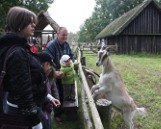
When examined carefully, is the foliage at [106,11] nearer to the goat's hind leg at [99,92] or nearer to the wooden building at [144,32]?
the wooden building at [144,32]

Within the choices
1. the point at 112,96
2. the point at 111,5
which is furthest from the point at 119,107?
the point at 111,5

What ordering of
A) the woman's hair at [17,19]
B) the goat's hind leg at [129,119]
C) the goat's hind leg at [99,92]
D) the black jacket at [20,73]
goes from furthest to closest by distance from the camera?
the goat's hind leg at [99,92]
the goat's hind leg at [129,119]
the woman's hair at [17,19]
the black jacket at [20,73]

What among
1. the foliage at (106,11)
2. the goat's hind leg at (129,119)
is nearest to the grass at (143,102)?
the goat's hind leg at (129,119)

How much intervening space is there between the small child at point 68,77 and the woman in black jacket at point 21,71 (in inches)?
107

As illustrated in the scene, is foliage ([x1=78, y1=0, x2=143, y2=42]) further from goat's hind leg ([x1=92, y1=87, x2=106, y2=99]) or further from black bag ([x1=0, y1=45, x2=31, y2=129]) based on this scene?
black bag ([x1=0, y1=45, x2=31, y2=129])

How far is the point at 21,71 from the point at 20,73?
19mm

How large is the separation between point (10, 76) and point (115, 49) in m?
28.7

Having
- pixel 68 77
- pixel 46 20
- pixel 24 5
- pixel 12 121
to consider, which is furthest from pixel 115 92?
pixel 24 5

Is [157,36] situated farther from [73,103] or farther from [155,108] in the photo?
[73,103]

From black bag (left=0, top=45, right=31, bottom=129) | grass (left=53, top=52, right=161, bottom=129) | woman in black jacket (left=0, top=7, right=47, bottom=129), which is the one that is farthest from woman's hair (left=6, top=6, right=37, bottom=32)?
grass (left=53, top=52, right=161, bottom=129)

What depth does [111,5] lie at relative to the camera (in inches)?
2370

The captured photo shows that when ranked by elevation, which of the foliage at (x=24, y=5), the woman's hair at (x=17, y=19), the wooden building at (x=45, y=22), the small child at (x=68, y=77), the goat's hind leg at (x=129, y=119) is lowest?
the goat's hind leg at (x=129, y=119)

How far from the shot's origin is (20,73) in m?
2.49

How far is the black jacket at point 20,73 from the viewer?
2.50 metres
